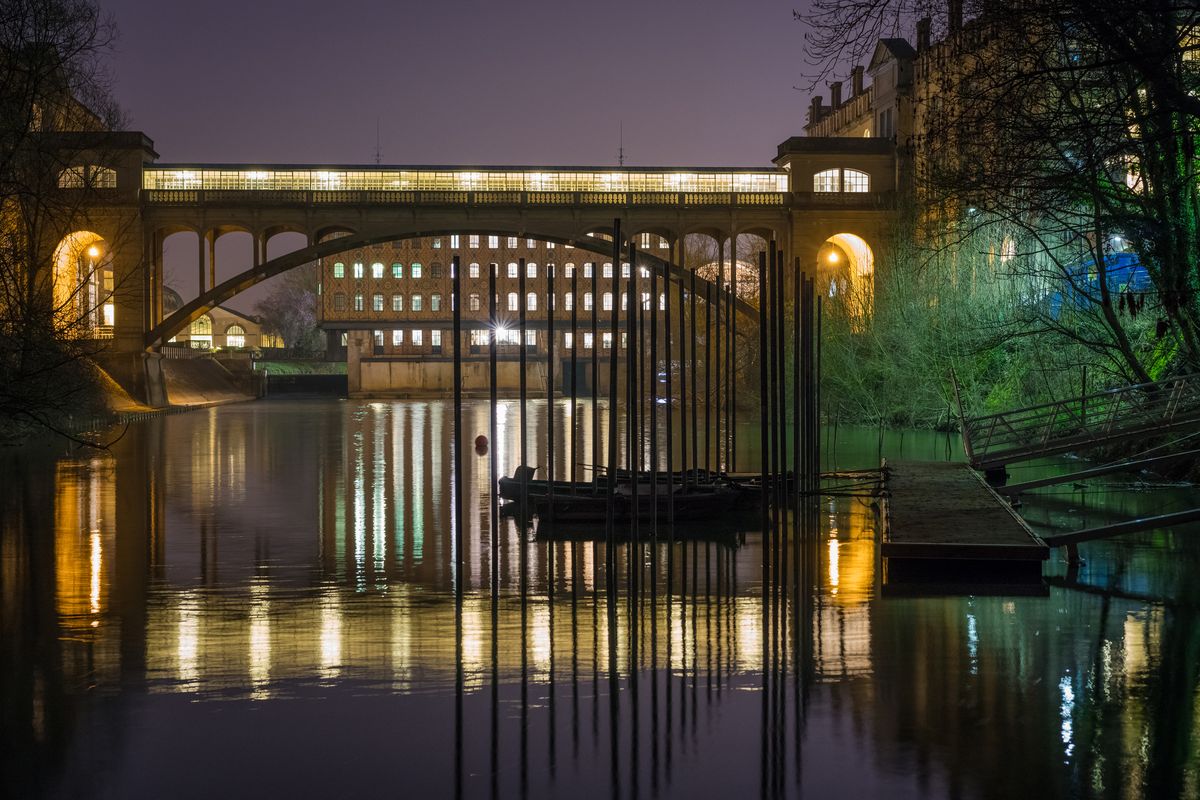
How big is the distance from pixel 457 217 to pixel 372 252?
137ft

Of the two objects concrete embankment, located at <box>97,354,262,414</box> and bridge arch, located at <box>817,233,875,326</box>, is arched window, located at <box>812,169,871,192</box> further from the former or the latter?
concrete embankment, located at <box>97,354,262,414</box>

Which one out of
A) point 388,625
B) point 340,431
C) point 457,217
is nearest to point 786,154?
point 457,217

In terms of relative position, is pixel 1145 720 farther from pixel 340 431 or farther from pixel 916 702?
pixel 340 431

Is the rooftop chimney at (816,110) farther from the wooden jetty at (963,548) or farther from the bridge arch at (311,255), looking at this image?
the wooden jetty at (963,548)

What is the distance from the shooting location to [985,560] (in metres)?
12.8

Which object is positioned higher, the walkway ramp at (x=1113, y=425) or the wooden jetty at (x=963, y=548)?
the walkway ramp at (x=1113, y=425)

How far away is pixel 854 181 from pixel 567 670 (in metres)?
54.3

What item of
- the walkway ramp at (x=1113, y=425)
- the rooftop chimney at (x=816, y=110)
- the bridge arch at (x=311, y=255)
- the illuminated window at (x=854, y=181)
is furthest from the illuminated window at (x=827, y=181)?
the walkway ramp at (x=1113, y=425)

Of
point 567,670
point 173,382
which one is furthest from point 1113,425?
point 173,382

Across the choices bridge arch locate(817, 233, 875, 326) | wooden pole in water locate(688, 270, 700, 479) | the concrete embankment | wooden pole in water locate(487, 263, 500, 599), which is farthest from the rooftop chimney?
wooden pole in water locate(487, 263, 500, 599)

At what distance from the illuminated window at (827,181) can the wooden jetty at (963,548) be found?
46267 mm

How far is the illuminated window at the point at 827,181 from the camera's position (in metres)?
A: 60.6

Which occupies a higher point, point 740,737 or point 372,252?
point 372,252

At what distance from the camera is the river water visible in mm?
7141
